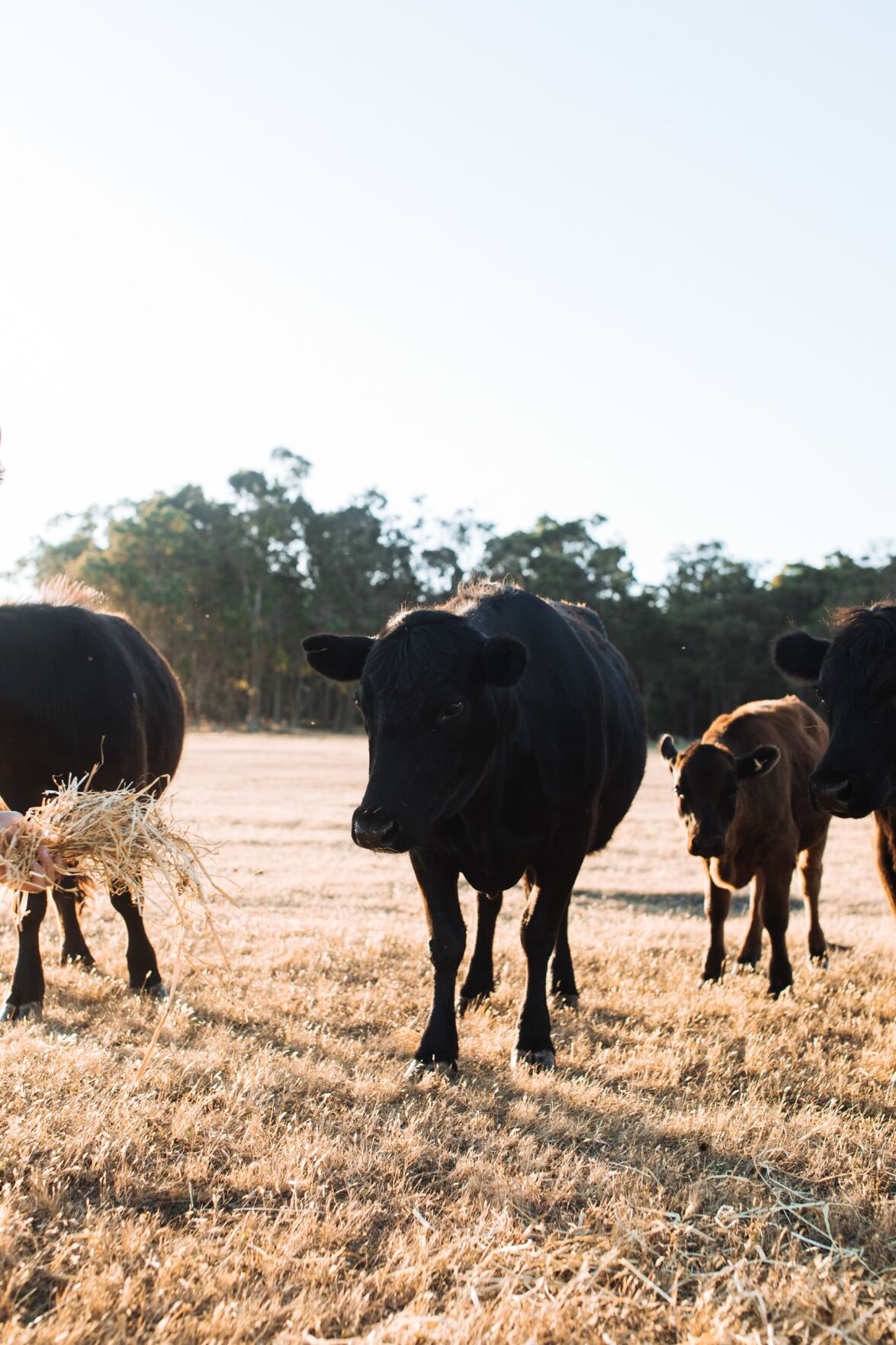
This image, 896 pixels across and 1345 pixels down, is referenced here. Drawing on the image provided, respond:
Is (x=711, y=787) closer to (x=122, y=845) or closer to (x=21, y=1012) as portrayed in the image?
(x=122, y=845)

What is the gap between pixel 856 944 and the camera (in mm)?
10031

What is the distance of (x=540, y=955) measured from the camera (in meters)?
6.12

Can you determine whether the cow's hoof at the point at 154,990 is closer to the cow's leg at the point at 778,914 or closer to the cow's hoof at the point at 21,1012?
the cow's hoof at the point at 21,1012

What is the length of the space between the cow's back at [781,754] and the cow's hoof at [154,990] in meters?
4.90

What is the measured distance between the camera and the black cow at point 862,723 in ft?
17.8

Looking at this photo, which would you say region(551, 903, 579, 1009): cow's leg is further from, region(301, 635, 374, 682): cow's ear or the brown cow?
region(301, 635, 374, 682): cow's ear

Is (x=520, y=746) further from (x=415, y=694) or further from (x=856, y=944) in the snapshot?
(x=856, y=944)

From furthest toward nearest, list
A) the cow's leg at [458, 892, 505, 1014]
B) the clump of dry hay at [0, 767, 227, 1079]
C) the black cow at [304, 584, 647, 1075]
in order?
the cow's leg at [458, 892, 505, 1014] → the black cow at [304, 584, 647, 1075] → the clump of dry hay at [0, 767, 227, 1079]

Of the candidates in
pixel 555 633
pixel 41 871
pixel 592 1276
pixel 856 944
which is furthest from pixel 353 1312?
pixel 856 944

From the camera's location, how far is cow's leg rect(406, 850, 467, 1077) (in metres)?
5.64

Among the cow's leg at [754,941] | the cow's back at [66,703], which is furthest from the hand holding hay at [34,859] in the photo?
the cow's leg at [754,941]

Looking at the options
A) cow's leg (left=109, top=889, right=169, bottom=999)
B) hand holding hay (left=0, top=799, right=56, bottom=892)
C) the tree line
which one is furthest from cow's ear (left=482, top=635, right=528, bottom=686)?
the tree line

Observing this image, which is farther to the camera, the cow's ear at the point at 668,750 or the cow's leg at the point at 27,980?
the cow's ear at the point at 668,750

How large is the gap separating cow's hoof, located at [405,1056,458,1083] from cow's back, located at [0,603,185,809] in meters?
2.71
